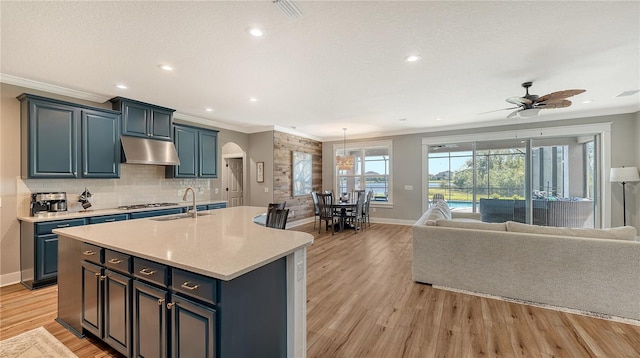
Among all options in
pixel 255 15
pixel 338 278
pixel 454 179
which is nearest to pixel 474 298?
pixel 338 278

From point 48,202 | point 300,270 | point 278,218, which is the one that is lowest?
point 300,270

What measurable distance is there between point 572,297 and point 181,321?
11.3 feet

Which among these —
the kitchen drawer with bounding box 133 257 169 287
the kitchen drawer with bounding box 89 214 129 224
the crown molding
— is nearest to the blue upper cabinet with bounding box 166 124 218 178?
the crown molding

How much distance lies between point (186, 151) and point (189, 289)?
4.34 m

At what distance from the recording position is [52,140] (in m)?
3.54

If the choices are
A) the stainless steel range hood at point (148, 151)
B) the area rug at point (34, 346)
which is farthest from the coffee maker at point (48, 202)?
the area rug at point (34, 346)

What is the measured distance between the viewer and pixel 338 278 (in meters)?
3.52

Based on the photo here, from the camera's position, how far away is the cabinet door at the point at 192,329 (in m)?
1.36

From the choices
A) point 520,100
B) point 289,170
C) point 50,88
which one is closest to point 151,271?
point 50,88

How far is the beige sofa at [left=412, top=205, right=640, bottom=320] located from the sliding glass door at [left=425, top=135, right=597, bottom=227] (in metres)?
3.54

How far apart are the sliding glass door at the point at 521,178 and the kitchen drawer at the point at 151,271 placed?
6.34 metres

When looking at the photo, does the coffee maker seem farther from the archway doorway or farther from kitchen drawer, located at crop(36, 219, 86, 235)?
the archway doorway

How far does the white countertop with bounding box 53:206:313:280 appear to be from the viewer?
143 centimetres

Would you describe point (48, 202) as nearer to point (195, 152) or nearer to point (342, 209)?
point (195, 152)
